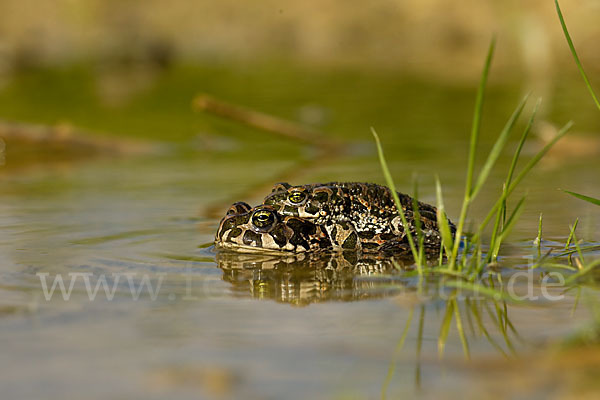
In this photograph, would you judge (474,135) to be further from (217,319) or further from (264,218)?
(264,218)

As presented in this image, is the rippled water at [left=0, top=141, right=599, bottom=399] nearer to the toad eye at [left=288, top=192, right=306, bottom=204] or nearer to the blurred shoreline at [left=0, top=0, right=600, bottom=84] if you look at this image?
the toad eye at [left=288, top=192, right=306, bottom=204]

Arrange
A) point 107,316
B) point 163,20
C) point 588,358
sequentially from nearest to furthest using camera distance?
1. point 588,358
2. point 107,316
3. point 163,20

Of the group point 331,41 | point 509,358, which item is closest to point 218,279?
point 509,358

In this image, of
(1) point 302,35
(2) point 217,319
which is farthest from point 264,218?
(1) point 302,35

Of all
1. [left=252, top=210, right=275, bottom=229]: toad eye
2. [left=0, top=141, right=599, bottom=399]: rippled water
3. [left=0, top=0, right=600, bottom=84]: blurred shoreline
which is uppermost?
[left=0, top=0, right=600, bottom=84]: blurred shoreline

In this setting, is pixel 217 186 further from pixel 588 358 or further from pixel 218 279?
pixel 588 358

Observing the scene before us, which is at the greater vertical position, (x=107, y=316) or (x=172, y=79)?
(x=172, y=79)

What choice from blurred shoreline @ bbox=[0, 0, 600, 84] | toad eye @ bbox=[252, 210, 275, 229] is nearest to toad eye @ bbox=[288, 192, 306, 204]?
toad eye @ bbox=[252, 210, 275, 229]
